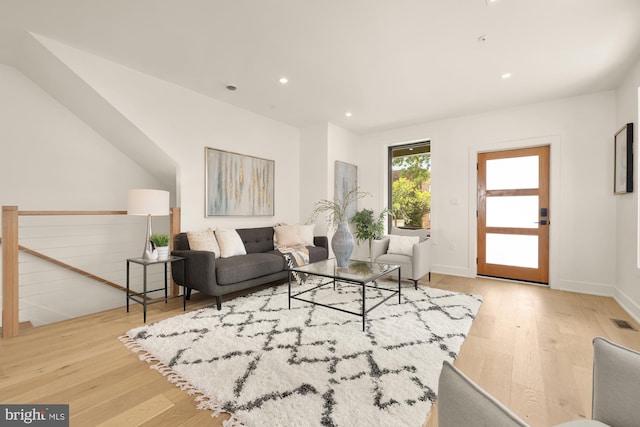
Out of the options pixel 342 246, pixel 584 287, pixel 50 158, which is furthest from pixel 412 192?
pixel 50 158

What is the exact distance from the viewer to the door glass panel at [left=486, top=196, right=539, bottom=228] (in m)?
4.20

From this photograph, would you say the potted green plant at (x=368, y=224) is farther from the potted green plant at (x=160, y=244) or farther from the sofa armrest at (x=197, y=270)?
the potted green plant at (x=160, y=244)

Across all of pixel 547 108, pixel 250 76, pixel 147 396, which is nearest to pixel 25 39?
pixel 250 76

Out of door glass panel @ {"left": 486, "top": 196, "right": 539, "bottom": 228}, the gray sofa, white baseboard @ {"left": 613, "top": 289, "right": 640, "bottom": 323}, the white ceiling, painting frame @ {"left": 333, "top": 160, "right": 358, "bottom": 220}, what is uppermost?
the white ceiling

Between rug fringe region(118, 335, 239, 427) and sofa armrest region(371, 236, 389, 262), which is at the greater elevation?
sofa armrest region(371, 236, 389, 262)

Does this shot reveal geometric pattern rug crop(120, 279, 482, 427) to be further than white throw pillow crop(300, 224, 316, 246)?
No

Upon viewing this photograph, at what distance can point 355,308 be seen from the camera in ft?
9.73

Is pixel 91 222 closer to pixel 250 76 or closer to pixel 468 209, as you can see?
pixel 250 76

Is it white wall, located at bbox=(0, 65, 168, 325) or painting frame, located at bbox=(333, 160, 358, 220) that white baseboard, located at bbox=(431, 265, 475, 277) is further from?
white wall, located at bbox=(0, 65, 168, 325)

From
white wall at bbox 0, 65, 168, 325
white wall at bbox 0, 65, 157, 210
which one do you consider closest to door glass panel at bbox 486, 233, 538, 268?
white wall at bbox 0, 65, 168, 325

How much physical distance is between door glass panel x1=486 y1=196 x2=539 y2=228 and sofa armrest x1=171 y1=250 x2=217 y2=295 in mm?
4021

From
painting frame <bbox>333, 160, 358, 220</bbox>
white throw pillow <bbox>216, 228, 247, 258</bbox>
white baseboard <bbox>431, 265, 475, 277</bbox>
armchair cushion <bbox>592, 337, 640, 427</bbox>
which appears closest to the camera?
armchair cushion <bbox>592, 337, 640, 427</bbox>

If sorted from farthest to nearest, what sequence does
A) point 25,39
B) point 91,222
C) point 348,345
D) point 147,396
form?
point 91,222, point 25,39, point 348,345, point 147,396

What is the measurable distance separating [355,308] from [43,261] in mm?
3735
